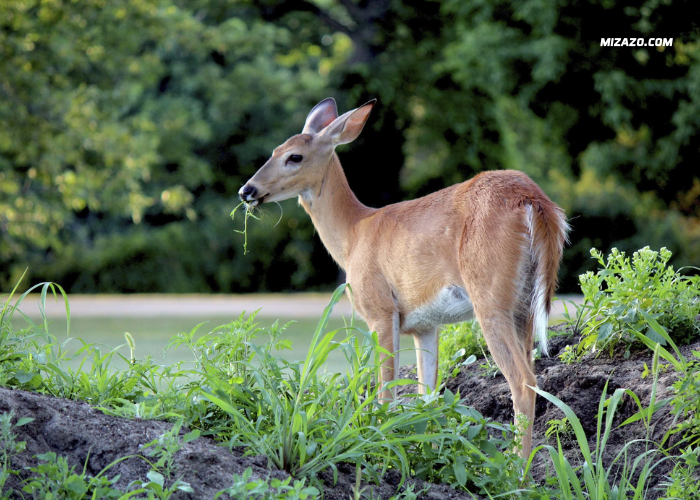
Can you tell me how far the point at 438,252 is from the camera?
4.72 meters

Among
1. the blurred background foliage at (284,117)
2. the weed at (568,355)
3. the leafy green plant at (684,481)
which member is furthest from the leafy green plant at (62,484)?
the blurred background foliage at (284,117)

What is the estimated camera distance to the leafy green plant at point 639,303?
446cm

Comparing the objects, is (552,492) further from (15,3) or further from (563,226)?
(15,3)

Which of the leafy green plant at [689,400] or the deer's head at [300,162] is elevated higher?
the deer's head at [300,162]

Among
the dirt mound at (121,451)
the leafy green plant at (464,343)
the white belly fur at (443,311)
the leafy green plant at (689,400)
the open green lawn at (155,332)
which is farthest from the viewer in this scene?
the open green lawn at (155,332)

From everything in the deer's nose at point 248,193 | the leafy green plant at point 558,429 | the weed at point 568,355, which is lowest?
the leafy green plant at point 558,429

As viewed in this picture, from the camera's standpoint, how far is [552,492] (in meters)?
3.39

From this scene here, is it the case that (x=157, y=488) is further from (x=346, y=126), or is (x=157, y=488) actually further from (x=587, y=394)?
(x=346, y=126)

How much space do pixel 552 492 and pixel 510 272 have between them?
4.15 ft

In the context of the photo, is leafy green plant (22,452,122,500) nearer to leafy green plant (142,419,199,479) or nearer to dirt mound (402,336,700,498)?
leafy green plant (142,419,199,479)

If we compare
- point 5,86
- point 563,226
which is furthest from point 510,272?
point 5,86

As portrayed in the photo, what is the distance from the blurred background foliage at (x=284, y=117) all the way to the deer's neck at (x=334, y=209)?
8664 millimetres

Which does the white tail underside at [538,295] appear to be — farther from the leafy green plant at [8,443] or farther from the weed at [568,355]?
the leafy green plant at [8,443]

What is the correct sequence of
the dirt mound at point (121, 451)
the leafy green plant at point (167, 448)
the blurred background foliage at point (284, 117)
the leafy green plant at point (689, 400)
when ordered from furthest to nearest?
1. the blurred background foliage at point (284, 117)
2. the leafy green plant at point (689, 400)
3. the dirt mound at point (121, 451)
4. the leafy green plant at point (167, 448)
